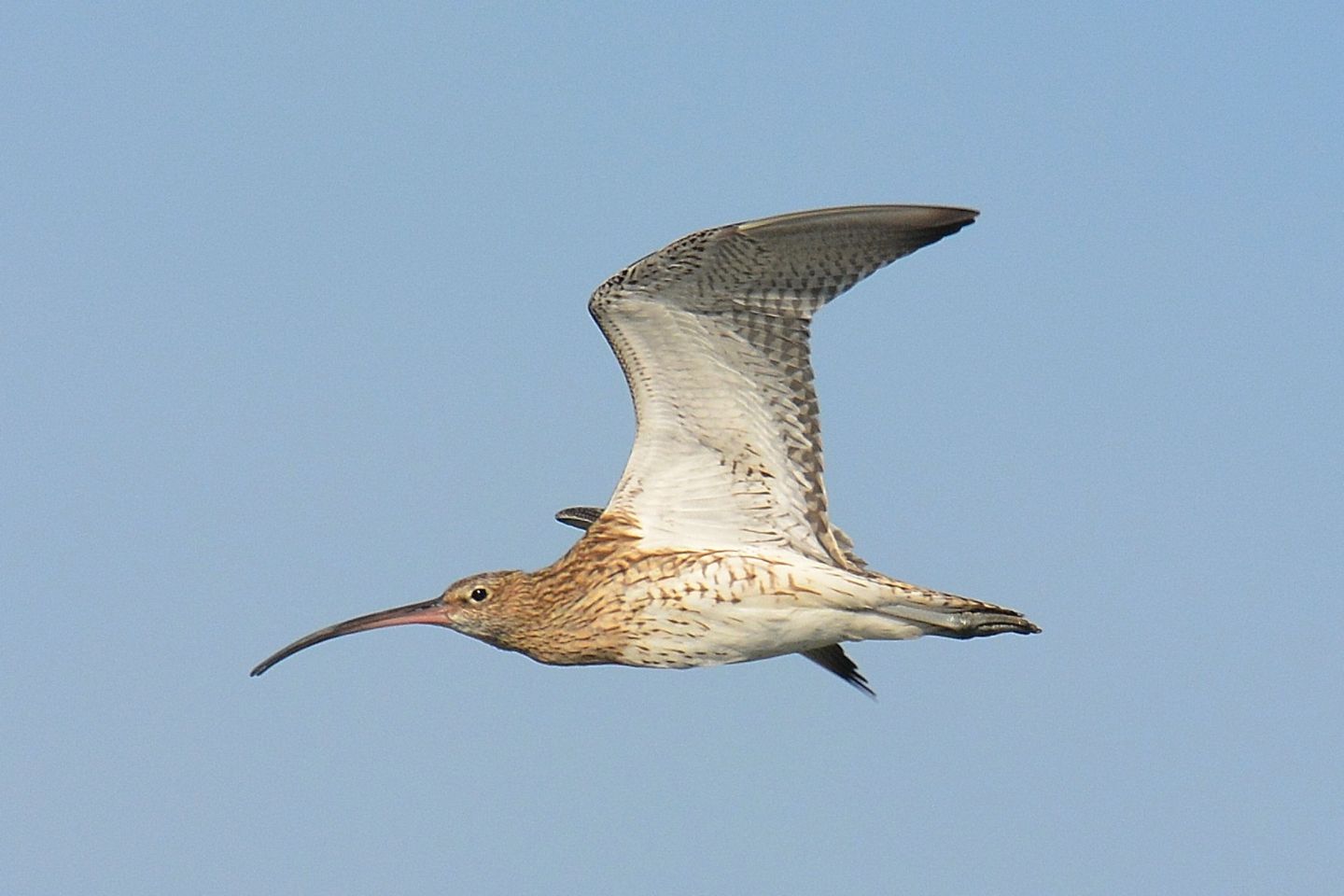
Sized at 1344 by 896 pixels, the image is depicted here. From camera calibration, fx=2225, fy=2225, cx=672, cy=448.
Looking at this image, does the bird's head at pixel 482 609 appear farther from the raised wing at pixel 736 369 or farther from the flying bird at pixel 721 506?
the raised wing at pixel 736 369

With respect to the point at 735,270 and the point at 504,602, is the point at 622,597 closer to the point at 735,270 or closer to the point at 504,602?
the point at 504,602

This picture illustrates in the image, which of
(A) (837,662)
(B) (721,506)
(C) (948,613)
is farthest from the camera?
(A) (837,662)

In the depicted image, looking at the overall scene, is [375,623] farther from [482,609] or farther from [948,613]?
[948,613]

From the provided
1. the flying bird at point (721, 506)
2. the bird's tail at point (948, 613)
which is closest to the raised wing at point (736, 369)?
the flying bird at point (721, 506)

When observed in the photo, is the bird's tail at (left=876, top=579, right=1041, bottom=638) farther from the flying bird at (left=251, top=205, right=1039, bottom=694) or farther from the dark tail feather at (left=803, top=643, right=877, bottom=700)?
the dark tail feather at (left=803, top=643, right=877, bottom=700)

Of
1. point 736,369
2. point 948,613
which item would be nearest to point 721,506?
point 736,369

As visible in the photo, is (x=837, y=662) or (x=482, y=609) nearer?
(x=482, y=609)
